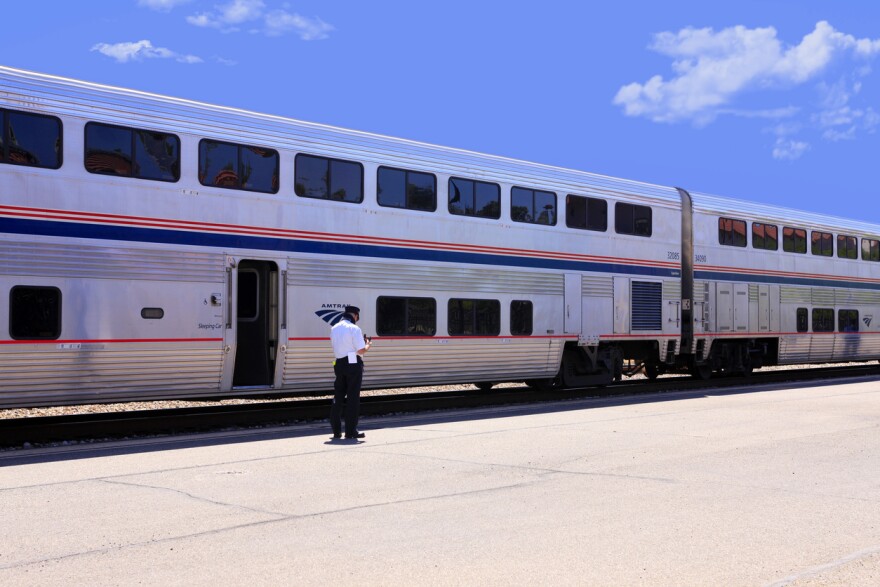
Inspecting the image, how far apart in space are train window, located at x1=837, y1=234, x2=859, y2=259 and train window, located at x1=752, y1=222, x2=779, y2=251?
11.5ft

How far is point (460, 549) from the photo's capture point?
21.0ft

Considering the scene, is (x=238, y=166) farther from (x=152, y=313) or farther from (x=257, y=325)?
(x=152, y=313)

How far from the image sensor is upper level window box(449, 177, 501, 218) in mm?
16375

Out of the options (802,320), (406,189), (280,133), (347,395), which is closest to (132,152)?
(280,133)

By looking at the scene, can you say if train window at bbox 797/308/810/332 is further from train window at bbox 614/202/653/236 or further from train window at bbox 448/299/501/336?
train window at bbox 448/299/501/336

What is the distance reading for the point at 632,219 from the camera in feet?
65.4

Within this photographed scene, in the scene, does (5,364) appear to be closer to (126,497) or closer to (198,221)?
(198,221)

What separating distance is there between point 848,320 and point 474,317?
14.7 m

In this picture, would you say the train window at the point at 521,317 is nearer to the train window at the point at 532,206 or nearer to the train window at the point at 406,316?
the train window at the point at 532,206

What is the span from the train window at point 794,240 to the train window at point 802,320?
61.2 inches

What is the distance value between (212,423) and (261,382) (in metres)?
0.93

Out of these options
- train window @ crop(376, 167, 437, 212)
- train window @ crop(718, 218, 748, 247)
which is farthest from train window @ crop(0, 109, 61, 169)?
train window @ crop(718, 218, 748, 247)

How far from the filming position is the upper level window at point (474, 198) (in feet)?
53.7

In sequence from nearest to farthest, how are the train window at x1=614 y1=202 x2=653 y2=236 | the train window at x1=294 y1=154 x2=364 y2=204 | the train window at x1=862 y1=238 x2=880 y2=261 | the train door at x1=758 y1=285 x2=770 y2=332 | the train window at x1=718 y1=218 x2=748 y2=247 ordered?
the train window at x1=294 y1=154 x2=364 y2=204 < the train window at x1=614 y1=202 x2=653 y2=236 < the train window at x1=718 y1=218 x2=748 y2=247 < the train door at x1=758 y1=285 x2=770 y2=332 < the train window at x1=862 y1=238 x2=880 y2=261
